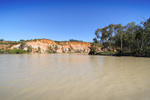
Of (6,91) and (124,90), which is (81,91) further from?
(6,91)

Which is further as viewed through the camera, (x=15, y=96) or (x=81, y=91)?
(x=81, y=91)

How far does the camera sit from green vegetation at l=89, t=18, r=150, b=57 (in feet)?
92.2

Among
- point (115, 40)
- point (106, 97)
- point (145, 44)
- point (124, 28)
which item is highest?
point (124, 28)

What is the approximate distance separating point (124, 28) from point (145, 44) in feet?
37.8

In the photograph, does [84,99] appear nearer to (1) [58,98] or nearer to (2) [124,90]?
(1) [58,98]

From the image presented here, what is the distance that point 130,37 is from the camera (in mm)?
36594

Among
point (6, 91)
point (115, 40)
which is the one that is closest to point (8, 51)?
point (115, 40)

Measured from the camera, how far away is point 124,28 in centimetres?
3991

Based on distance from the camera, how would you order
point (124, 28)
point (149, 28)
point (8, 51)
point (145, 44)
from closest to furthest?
1. point (149, 28)
2. point (145, 44)
3. point (124, 28)
4. point (8, 51)

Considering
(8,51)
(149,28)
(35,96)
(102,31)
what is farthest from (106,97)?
(8,51)

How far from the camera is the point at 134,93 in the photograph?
3074mm

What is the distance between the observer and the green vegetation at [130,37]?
28.1 m

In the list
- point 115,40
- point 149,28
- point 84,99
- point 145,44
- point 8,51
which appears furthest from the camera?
point 8,51

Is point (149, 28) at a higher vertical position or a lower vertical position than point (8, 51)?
higher
